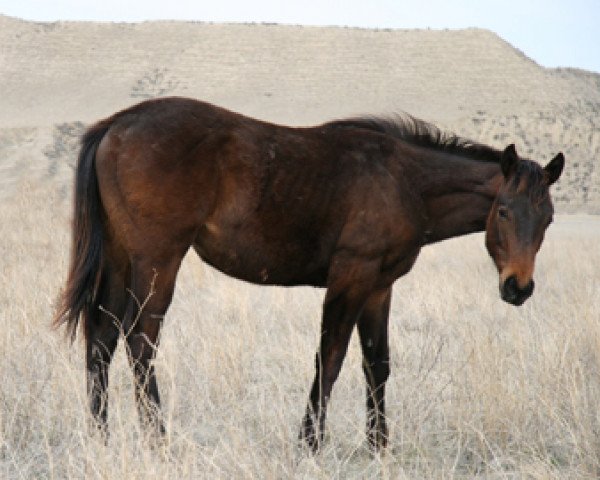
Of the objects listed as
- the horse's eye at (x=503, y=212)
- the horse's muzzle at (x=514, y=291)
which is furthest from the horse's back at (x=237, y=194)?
the horse's muzzle at (x=514, y=291)

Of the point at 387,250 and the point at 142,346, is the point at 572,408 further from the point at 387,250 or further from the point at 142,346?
the point at 142,346

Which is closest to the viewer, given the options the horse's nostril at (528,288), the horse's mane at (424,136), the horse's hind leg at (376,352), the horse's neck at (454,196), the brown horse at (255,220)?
the horse's nostril at (528,288)

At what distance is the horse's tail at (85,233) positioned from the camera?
4.53 meters

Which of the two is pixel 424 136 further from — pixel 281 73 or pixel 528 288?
pixel 281 73

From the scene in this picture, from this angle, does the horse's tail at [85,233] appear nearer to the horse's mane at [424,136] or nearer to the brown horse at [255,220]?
the brown horse at [255,220]

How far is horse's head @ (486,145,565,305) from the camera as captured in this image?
4.30 metres

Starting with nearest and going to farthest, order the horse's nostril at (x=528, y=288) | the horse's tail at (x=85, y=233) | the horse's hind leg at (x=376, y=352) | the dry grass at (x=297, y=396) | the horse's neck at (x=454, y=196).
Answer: the dry grass at (x=297, y=396) → the horse's nostril at (x=528, y=288) → the horse's tail at (x=85, y=233) → the horse's hind leg at (x=376, y=352) → the horse's neck at (x=454, y=196)

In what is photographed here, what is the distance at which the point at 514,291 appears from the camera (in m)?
4.32

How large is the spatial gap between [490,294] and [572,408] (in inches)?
207

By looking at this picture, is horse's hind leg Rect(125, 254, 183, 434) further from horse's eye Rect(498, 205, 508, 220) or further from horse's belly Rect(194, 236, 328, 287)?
horse's eye Rect(498, 205, 508, 220)

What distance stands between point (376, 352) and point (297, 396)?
948 millimetres

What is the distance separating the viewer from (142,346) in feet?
14.6

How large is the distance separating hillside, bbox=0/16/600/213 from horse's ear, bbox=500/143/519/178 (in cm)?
4802

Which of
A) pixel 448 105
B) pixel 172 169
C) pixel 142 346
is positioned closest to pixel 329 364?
pixel 142 346
